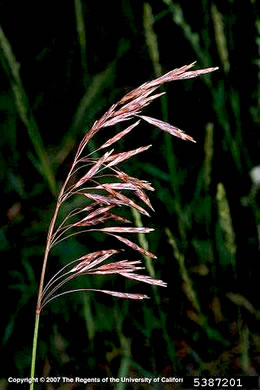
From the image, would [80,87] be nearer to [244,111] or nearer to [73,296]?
[244,111]

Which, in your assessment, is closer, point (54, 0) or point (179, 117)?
point (179, 117)

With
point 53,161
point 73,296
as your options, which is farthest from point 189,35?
point 73,296

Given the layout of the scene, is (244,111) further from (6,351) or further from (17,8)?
(6,351)

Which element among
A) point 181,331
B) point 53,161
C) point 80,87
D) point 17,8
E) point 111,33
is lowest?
point 181,331

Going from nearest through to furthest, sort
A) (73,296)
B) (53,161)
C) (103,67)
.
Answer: (73,296) < (53,161) < (103,67)

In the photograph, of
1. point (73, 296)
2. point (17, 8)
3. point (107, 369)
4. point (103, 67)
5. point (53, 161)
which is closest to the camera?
point (107, 369)

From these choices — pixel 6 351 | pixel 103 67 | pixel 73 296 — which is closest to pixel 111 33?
pixel 103 67

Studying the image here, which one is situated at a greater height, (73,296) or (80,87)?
(80,87)
